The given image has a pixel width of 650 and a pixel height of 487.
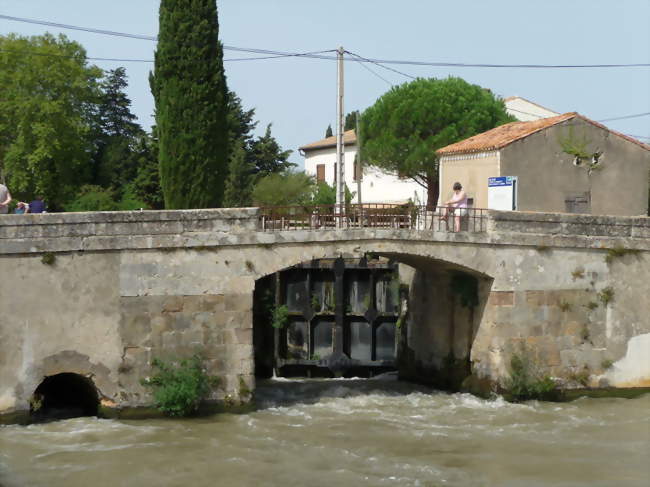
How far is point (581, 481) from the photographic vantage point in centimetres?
1430

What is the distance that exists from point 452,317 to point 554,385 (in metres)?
3.25

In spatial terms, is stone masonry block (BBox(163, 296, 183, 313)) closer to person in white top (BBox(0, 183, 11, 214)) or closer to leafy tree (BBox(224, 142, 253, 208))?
person in white top (BBox(0, 183, 11, 214))

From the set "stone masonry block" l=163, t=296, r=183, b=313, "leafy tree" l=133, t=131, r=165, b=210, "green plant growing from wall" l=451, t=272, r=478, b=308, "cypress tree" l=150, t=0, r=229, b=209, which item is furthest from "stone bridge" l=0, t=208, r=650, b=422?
"leafy tree" l=133, t=131, r=165, b=210

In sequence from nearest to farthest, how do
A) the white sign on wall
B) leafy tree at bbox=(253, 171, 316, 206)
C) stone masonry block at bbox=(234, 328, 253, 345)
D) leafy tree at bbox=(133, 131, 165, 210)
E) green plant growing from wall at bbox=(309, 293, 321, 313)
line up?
stone masonry block at bbox=(234, 328, 253, 345) → the white sign on wall → green plant growing from wall at bbox=(309, 293, 321, 313) → leafy tree at bbox=(133, 131, 165, 210) → leafy tree at bbox=(253, 171, 316, 206)

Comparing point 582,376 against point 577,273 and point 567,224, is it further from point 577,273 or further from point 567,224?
point 567,224

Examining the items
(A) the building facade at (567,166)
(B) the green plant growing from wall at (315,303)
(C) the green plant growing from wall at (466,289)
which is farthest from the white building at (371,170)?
(C) the green plant growing from wall at (466,289)

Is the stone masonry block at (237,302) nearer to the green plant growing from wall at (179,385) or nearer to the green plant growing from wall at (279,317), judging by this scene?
the green plant growing from wall at (179,385)

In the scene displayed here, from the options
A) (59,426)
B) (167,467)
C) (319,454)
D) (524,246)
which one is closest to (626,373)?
Result: (524,246)

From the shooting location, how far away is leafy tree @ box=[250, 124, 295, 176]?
46562 mm

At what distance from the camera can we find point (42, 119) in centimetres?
4128

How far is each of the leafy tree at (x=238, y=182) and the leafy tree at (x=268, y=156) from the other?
4190mm

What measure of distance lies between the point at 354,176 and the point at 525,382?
3063 cm

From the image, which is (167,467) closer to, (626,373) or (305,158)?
(626,373)

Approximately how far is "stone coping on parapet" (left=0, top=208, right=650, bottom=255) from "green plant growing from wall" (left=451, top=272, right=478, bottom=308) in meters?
1.61
